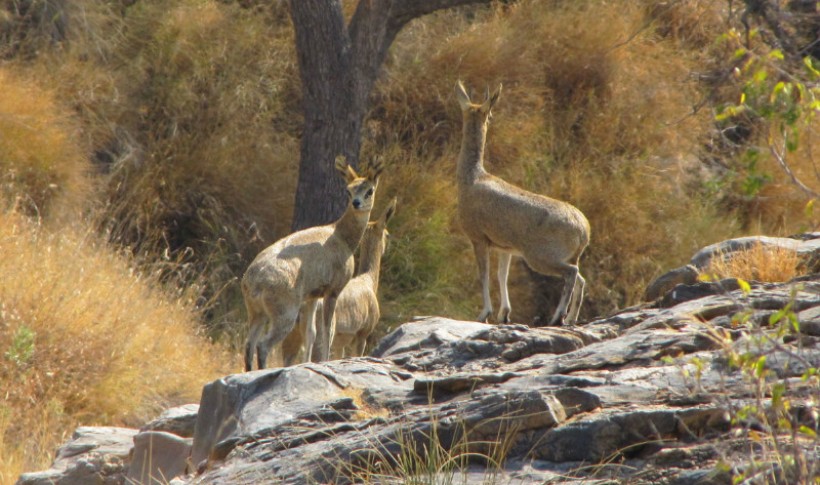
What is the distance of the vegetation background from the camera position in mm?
13930

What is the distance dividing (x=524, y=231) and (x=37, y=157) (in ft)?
23.6

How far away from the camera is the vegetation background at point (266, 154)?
13930mm

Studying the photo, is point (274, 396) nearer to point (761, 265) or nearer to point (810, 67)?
point (810, 67)

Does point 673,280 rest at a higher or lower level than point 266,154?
higher

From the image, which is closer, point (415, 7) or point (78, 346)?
point (78, 346)

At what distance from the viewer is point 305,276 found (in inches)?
399

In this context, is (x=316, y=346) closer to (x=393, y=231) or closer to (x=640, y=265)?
(x=393, y=231)

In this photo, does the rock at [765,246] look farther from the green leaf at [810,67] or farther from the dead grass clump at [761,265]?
the green leaf at [810,67]

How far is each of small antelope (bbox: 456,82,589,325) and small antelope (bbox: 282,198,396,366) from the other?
1.21m

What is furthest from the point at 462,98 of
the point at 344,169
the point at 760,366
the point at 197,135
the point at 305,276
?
the point at 760,366

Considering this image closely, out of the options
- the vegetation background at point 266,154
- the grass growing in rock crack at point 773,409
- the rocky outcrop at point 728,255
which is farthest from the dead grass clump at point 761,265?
the vegetation background at point 266,154

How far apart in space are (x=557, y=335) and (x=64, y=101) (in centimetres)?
1070

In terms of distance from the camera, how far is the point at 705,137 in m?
19.8

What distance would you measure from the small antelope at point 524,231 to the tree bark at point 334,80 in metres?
4.10
